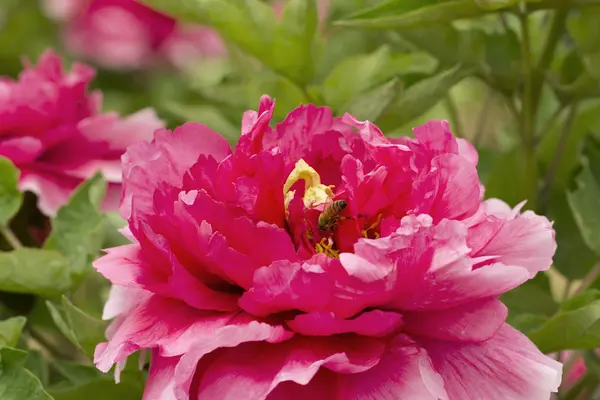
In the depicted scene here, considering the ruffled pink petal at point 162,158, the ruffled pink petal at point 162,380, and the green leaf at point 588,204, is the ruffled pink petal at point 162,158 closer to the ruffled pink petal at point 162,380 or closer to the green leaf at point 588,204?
the ruffled pink petal at point 162,380

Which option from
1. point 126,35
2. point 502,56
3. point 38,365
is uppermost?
point 502,56

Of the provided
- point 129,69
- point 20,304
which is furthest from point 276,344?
point 129,69

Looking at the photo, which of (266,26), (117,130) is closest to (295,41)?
(266,26)

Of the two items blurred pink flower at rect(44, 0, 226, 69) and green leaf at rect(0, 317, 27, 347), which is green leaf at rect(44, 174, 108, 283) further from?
blurred pink flower at rect(44, 0, 226, 69)

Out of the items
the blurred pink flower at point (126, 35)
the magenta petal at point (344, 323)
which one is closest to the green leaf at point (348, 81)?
the magenta petal at point (344, 323)

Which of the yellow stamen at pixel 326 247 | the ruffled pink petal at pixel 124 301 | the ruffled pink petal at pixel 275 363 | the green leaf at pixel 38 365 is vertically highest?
the yellow stamen at pixel 326 247

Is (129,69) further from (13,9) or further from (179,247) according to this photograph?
(179,247)

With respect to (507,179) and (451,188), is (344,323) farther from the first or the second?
(507,179)
